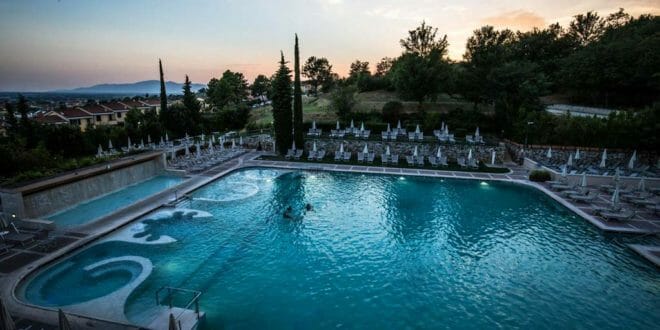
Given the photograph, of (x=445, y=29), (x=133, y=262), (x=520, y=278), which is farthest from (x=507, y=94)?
(x=133, y=262)

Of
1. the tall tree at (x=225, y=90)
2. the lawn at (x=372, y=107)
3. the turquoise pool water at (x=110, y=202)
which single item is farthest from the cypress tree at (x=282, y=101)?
the tall tree at (x=225, y=90)

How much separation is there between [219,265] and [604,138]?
90.9ft

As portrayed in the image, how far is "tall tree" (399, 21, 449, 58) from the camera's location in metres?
37.0

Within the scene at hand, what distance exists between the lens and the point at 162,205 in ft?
51.0

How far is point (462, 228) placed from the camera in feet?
46.4

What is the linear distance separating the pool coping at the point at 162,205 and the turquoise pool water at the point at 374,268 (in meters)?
0.39

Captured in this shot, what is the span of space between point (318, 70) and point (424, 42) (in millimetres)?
46693

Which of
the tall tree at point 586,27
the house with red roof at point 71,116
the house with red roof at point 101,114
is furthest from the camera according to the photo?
the tall tree at point 586,27

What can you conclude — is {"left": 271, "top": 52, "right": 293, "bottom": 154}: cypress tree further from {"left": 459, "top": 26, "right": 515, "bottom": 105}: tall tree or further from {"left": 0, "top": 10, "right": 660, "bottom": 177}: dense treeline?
{"left": 459, "top": 26, "right": 515, "bottom": 105}: tall tree

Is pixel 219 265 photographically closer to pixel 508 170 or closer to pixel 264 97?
pixel 508 170

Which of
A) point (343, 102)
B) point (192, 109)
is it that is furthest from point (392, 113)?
point (192, 109)

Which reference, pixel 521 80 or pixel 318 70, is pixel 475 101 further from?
pixel 318 70

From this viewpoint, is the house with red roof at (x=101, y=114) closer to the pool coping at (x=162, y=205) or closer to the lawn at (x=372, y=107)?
the lawn at (x=372, y=107)

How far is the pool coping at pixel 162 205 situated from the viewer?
7836mm
